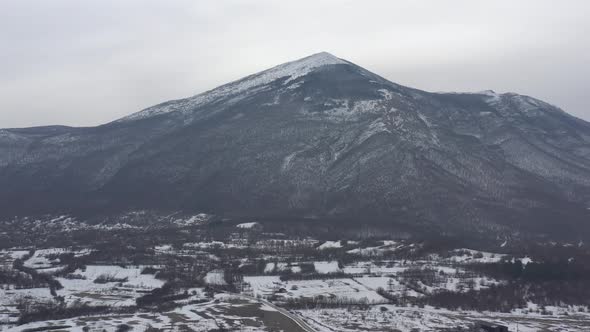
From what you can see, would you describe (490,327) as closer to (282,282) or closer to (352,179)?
(282,282)

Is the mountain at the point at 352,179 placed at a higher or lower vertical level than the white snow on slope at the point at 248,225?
higher

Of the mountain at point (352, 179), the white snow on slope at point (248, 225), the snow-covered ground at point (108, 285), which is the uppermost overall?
the mountain at point (352, 179)

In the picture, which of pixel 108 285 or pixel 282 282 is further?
pixel 282 282

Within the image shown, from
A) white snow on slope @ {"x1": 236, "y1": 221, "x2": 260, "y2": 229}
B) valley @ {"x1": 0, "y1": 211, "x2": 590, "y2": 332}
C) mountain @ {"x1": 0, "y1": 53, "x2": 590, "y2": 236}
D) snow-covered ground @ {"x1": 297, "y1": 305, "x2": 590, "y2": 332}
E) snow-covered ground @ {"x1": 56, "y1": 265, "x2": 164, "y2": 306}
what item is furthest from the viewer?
mountain @ {"x1": 0, "y1": 53, "x2": 590, "y2": 236}

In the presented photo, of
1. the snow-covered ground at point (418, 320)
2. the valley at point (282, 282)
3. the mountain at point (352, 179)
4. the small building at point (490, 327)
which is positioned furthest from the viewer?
the mountain at point (352, 179)

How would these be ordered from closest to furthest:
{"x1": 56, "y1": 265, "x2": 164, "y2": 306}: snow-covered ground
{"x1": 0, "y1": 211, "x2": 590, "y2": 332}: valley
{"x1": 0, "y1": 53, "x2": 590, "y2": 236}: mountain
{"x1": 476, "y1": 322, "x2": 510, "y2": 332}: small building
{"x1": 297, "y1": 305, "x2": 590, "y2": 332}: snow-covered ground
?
{"x1": 476, "y1": 322, "x2": 510, "y2": 332}: small building
{"x1": 297, "y1": 305, "x2": 590, "y2": 332}: snow-covered ground
{"x1": 0, "y1": 211, "x2": 590, "y2": 332}: valley
{"x1": 56, "y1": 265, "x2": 164, "y2": 306}: snow-covered ground
{"x1": 0, "y1": 53, "x2": 590, "y2": 236}: mountain

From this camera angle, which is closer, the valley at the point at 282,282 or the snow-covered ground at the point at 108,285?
the valley at the point at 282,282

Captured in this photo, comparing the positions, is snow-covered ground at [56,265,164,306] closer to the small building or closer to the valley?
the valley

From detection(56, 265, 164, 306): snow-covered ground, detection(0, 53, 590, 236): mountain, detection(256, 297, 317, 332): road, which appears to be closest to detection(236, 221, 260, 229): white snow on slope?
detection(0, 53, 590, 236): mountain

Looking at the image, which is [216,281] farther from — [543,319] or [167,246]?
[543,319]

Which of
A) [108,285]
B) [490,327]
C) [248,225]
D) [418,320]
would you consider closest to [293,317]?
[418,320]

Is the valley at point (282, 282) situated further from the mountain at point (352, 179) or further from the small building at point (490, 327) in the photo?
the mountain at point (352, 179)

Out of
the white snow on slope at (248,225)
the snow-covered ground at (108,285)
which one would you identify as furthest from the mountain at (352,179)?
the snow-covered ground at (108,285)

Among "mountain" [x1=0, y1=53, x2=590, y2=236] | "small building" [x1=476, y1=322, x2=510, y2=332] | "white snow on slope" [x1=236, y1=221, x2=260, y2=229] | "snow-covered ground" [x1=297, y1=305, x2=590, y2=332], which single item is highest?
"mountain" [x1=0, y1=53, x2=590, y2=236]
